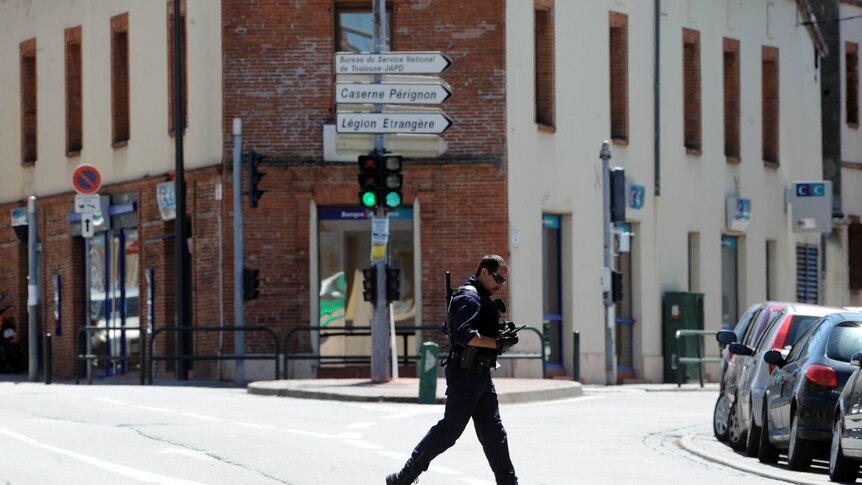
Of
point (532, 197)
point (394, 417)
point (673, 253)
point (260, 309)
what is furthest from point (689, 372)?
point (394, 417)

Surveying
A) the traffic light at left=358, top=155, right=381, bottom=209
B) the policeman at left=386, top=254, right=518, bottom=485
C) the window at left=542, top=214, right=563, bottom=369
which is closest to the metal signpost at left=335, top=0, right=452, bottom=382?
the traffic light at left=358, top=155, right=381, bottom=209

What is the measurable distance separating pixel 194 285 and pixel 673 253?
10.2 metres

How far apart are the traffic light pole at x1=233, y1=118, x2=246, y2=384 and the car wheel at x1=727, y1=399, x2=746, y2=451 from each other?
14.6 meters

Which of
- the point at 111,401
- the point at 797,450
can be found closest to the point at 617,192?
the point at 111,401

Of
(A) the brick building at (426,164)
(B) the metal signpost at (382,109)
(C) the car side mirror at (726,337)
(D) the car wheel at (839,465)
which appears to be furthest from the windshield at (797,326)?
(A) the brick building at (426,164)

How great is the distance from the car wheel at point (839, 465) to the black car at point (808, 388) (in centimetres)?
80

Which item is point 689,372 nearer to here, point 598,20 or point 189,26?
point 598,20

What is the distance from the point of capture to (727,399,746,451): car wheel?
1939cm

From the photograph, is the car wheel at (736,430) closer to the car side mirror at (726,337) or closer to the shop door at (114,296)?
the car side mirror at (726,337)

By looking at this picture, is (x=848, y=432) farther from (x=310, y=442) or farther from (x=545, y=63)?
(x=545, y=63)

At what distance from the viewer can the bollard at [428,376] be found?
84.9 feet

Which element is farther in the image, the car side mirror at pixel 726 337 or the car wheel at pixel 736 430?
the car side mirror at pixel 726 337

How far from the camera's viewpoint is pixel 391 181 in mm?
28359

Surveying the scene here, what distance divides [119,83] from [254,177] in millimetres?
6960
